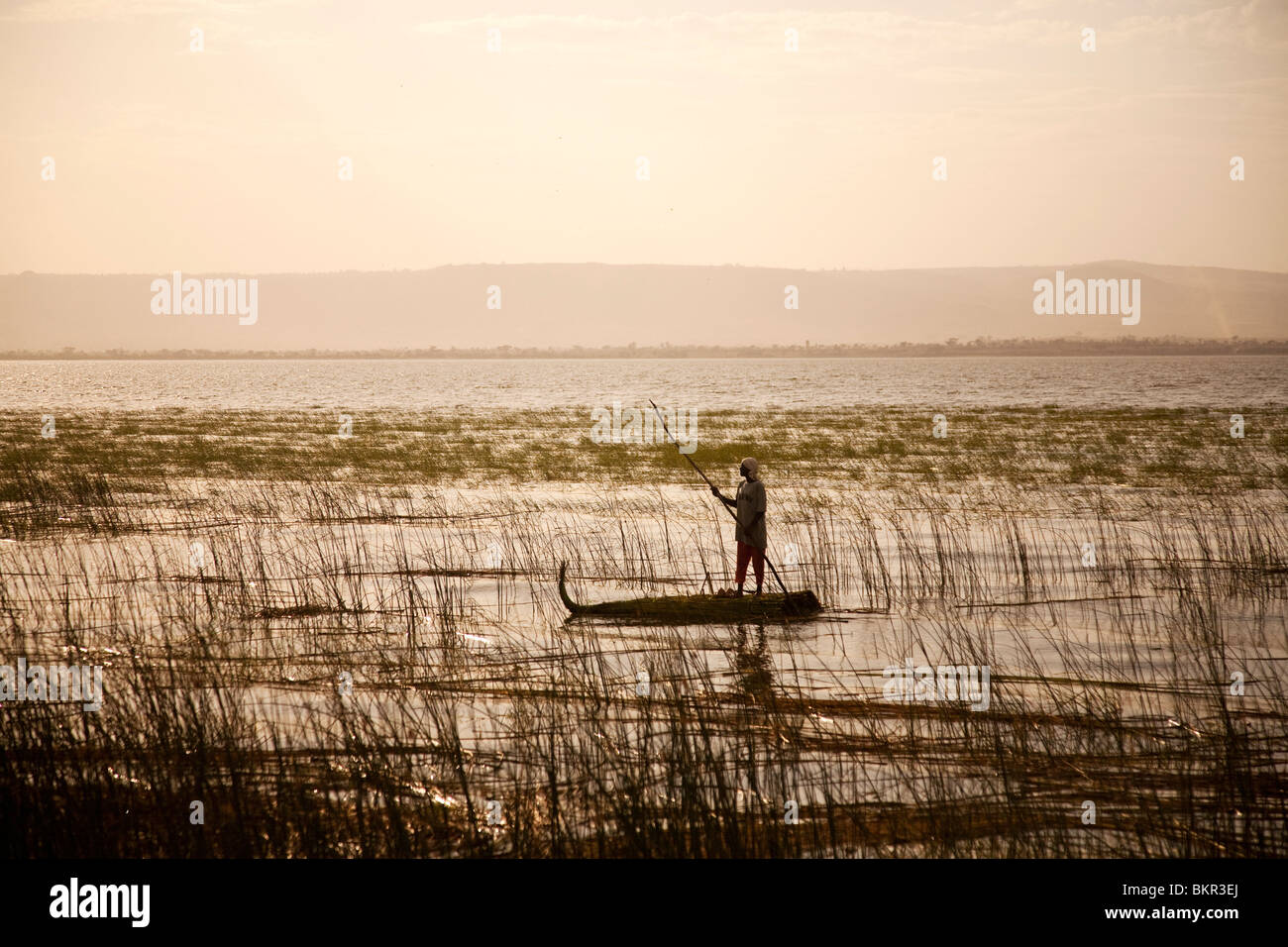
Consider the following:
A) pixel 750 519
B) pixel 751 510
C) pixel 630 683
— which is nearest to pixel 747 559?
pixel 750 519

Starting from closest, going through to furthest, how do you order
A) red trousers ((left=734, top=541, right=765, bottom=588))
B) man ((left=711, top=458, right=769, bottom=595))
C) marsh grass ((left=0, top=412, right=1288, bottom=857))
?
marsh grass ((left=0, top=412, right=1288, bottom=857)), man ((left=711, top=458, right=769, bottom=595)), red trousers ((left=734, top=541, right=765, bottom=588))

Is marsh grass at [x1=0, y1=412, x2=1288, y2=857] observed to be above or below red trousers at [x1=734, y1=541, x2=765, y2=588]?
below

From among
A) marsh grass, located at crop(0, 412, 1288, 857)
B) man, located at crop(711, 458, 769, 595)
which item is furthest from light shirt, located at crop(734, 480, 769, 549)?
marsh grass, located at crop(0, 412, 1288, 857)

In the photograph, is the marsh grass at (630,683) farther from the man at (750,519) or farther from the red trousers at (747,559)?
the man at (750,519)

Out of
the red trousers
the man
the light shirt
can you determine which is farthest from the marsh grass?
the light shirt

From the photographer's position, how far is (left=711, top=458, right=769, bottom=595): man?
12461 mm

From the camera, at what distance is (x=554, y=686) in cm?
899

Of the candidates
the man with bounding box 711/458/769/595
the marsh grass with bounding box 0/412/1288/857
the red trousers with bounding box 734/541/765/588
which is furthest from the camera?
the red trousers with bounding box 734/541/765/588

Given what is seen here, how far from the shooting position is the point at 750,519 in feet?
41.2

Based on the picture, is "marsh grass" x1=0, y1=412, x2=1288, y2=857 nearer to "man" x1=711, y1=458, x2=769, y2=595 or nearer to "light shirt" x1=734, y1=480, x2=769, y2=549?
"man" x1=711, y1=458, x2=769, y2=595

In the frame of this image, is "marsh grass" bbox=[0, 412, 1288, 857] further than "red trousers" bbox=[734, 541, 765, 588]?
No

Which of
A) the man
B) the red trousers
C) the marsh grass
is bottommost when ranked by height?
the marsh grass

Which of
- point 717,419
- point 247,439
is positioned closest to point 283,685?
point 247,439

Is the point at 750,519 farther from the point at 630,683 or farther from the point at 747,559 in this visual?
the point at 630,683
